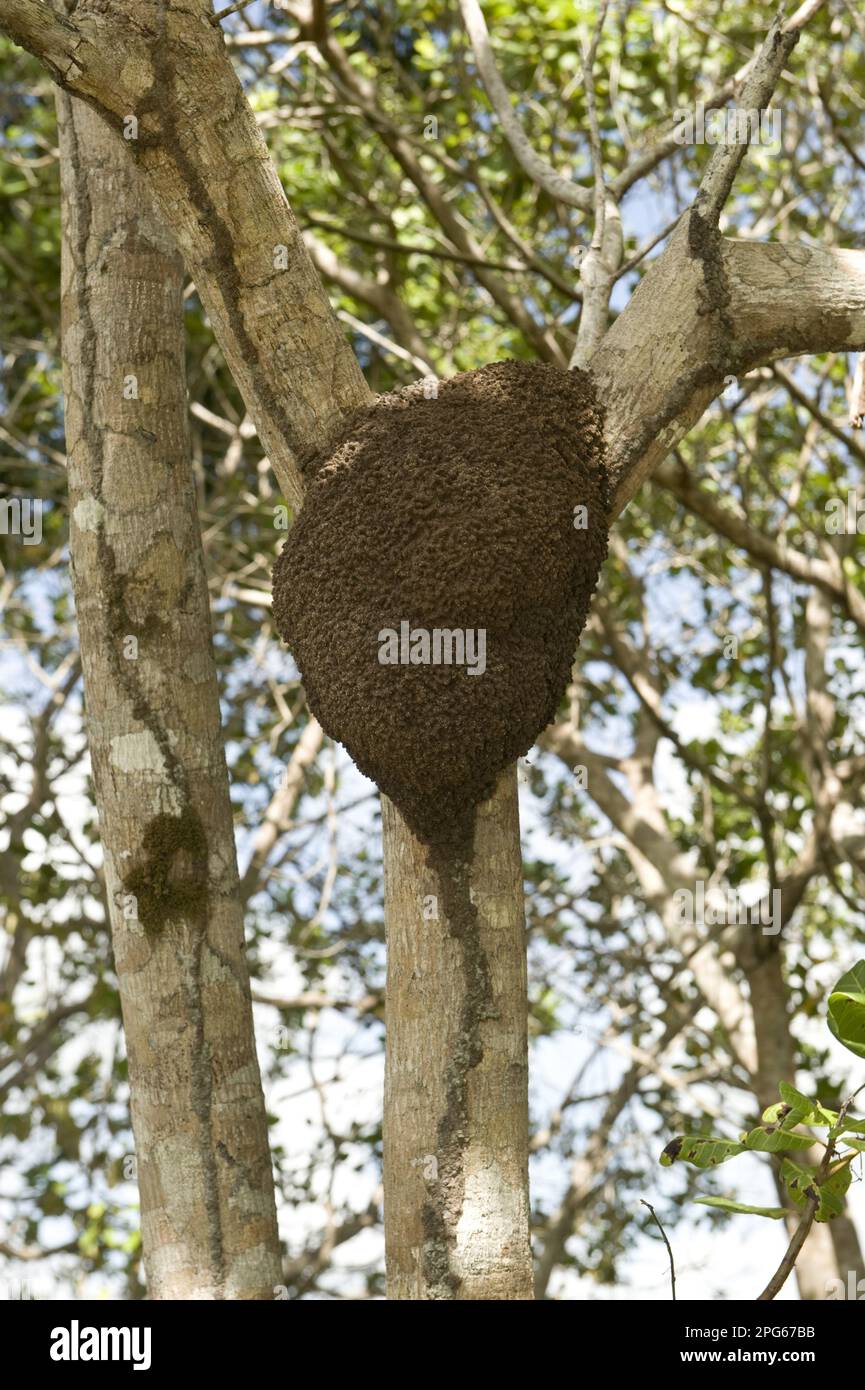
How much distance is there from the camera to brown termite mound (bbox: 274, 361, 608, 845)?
7.02 feet

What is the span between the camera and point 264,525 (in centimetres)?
620

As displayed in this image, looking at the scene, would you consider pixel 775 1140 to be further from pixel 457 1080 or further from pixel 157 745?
pixel 157 745

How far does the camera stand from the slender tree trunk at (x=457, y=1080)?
2.08 m

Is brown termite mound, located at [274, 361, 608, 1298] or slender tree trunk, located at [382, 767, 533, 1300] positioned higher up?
brown termite mound, located at [274, 361, 608, 1298]

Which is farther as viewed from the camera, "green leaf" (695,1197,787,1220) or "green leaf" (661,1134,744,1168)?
"green leaf" (661,1134,744,1168)

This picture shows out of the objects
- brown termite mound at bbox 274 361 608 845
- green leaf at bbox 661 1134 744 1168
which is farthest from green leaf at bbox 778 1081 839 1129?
brown termite mound at bbox 274 361 608 845

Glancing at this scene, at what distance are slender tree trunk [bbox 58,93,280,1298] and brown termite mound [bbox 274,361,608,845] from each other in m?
0.41

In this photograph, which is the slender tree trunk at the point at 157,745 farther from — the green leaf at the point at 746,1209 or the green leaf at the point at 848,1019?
the green leaf at the point at 848,1019

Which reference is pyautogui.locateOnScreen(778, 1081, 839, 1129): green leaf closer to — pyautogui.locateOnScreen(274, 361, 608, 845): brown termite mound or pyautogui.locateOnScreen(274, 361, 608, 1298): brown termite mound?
pyautogui.locateOnScreen(274, 361, 608, 1298): brown termite mound

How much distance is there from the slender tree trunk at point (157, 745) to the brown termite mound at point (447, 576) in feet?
1.35

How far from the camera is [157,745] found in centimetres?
256

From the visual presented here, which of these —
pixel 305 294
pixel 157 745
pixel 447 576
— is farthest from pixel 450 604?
pixel 157 745

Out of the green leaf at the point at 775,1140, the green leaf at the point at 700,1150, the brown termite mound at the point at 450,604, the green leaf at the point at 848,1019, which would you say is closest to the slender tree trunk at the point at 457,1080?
the brown termite mound at the point at 450,604
